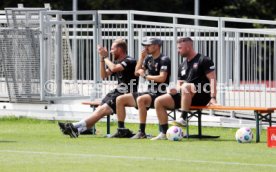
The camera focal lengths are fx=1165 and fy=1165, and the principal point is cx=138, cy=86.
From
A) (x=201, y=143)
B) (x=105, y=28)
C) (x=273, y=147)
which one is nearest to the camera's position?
(x=273, y=147)

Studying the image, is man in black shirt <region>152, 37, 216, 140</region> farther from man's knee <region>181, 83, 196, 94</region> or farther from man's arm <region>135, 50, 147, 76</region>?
man's arm <region>135, 50, 147, 76</region>

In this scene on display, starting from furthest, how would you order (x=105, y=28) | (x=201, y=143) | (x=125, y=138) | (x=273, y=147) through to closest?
(x=105, y=28)
(x=125, y=138)
(x=201, y=143)
(x=273, y=147)

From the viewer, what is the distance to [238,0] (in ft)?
169

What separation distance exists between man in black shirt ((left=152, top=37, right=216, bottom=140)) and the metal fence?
7.47ft

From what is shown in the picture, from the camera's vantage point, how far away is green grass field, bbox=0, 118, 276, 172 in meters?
13.8

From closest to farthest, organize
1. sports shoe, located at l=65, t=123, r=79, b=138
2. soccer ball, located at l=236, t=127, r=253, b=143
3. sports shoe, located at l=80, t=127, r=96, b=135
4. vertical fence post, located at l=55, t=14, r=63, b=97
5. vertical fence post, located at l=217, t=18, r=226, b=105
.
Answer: soccer ball, located at l=236, t=127, r=253, b=143
sports shoe, located at l=65, t=123, r=79, b=138
sports shoe, located at l=80, t=127, r=96, b=135
vertical fence post, located at l=217, t=18, r=226, b=105
vertical fence post, located at l=55, t=14, r=63, b=97

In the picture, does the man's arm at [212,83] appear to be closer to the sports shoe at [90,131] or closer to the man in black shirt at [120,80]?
the man in black shirt at [120,80]

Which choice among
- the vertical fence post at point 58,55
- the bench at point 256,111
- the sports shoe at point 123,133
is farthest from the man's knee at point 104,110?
the vertical fence post at point 58,55

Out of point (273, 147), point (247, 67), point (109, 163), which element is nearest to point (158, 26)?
point (247, 67)

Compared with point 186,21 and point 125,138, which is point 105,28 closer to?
point 125,138

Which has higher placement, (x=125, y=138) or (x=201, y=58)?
(x=201, y=58)

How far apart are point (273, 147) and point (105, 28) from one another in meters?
7.46

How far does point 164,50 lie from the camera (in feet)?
74.7

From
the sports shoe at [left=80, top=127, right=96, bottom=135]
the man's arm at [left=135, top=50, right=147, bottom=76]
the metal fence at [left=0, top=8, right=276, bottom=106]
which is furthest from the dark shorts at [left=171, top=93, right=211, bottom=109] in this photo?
the metal fence at [left=0, top=8, right=276, bottom=106]
